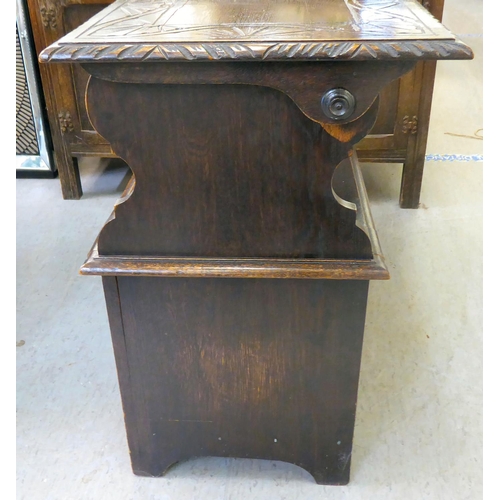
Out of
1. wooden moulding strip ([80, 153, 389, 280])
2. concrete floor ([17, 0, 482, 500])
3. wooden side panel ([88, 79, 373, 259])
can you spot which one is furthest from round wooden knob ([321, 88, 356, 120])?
concrete floor ([17, 0, 482, 500])

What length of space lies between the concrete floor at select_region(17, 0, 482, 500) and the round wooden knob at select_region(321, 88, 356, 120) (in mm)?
848

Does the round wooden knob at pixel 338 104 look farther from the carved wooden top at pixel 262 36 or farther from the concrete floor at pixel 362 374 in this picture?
the concrete floor at pixel 362 374

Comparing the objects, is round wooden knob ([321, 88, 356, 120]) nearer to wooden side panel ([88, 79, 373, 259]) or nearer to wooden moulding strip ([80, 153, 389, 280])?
wooden side panel ([88, 79, 373, 259])

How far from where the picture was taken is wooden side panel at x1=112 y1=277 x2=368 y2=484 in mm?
1104

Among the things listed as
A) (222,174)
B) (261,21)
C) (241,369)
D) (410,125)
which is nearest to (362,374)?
(241,369)

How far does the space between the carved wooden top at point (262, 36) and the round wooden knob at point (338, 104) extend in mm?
57

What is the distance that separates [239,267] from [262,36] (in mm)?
394

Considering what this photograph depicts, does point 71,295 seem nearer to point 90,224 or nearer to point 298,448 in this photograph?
point 90,224

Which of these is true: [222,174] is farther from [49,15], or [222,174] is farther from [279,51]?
[49,15]

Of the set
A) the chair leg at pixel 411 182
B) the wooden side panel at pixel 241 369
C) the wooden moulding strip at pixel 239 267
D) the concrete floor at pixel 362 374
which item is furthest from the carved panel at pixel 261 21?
the chair leg at pixel 411 182

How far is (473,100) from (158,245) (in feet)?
10.6

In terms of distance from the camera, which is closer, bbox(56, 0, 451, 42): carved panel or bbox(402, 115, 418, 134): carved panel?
bbox(56, 0, 451, 42): carved panel

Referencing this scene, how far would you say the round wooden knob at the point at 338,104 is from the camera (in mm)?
881

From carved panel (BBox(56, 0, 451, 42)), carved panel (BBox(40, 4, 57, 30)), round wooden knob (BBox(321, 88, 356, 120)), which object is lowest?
carved panel (BBox(40, 4, 57, 30))
